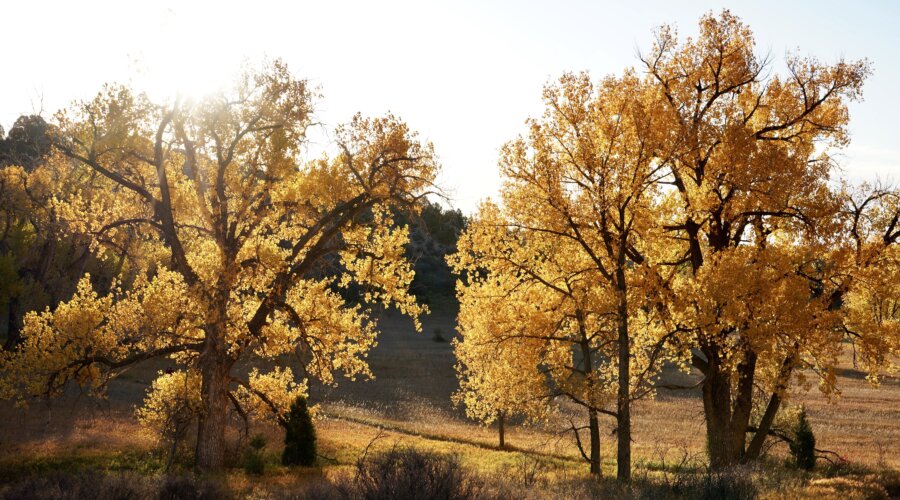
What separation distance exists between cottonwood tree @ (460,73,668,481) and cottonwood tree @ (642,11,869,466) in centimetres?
122

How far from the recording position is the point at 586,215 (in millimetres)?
17594

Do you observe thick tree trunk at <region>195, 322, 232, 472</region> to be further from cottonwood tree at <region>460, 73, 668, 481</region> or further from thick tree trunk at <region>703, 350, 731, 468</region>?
thick tree trunk at <region>703, 350, 731, 468</region>

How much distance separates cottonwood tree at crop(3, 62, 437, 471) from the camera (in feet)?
57.9

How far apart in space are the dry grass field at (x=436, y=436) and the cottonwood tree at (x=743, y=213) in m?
2.91

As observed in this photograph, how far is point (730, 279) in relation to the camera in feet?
54.0

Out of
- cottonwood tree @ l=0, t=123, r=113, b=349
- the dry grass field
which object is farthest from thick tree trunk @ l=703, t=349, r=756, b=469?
cottonwood tree @ l=0, t=123, r=113, b=349

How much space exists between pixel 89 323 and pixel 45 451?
5128 millimetres

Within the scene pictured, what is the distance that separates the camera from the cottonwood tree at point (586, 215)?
17.3m

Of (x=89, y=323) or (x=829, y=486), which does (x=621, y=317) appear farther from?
(x=89, y=323)

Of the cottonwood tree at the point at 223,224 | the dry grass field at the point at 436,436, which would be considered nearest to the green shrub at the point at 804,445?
the dry grass field at the point at 436,436

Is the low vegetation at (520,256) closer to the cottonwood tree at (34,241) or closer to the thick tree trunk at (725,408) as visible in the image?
the thick tree trunk at (725,408)

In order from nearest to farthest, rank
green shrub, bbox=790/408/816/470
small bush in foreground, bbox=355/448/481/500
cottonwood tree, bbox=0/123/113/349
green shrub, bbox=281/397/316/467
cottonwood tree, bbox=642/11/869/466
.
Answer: small bush in foreground, bbox=355/448/481/500
cottonwood tree, bbox=642/11/869/466
green shrub, bbox=281/397/316/467
green shrub, bbox=790/408/816/470
cottonwood tree, bbox=0/123/113/349

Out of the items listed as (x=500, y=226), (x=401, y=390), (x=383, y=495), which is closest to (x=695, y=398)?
(x=401, y=390)

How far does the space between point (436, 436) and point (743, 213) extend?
18.5 m
